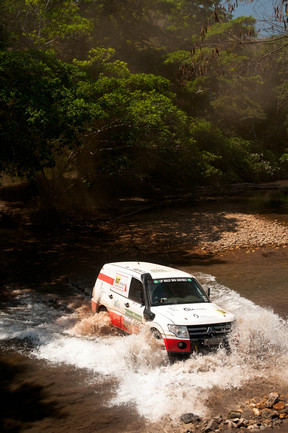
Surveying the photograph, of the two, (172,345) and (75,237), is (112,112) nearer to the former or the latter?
(75,237)

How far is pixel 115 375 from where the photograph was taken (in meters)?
9.13

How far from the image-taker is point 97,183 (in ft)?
130

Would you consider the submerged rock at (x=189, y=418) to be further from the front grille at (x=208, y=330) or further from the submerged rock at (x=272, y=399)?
the front grille at (x=208, y=330)

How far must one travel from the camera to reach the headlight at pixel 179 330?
→ 8.98 m

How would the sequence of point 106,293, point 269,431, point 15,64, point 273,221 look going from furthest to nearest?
point 273,221 < point 15,64 < point 106,293 < point 269,431

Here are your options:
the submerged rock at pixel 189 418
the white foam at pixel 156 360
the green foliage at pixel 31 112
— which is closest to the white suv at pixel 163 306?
the white foam at pixel 156 360

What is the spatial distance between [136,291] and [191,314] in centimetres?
159

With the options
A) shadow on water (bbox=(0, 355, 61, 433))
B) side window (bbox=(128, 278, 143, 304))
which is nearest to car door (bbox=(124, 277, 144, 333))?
side window (bbox=(128, 278, 143, 304))

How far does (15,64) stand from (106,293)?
13608 mm

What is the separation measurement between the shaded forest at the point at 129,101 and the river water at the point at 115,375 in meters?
7.98

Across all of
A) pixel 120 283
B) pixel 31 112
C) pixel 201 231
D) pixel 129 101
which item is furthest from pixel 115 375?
pixel 129 101

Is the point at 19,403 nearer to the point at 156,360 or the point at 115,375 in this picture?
the point at 115,375

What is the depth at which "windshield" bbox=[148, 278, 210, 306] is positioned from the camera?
10148mm

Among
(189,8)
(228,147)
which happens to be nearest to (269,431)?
(228,147)
